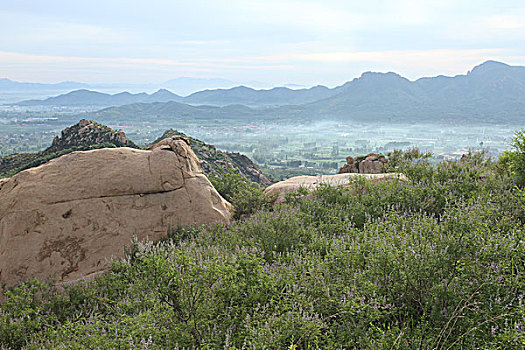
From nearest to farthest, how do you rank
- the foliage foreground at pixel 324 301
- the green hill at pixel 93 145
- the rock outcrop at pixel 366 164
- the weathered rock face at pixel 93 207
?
the foliage foreground at pixel 324 301, the weathered rock face at pixel 93 207, the rock outcrop at pixel 366 164, the green hill at pixel 93 145

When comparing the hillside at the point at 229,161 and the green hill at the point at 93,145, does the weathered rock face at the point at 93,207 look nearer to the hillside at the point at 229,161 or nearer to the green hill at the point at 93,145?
the green hill at the point at 93,145

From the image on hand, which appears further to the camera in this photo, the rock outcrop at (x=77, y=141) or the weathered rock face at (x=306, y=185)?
the rock outcrop at (x=77, y=141)

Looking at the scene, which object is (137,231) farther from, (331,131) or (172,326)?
(331,131)

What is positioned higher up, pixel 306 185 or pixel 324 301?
pixel 306 185

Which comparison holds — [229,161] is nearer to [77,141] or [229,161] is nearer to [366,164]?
[77,141]

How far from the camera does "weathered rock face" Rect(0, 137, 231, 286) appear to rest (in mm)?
6410

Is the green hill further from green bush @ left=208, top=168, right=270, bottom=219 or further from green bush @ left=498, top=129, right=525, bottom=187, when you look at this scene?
green bush @ left=498, top=129, right=525, bottom=187

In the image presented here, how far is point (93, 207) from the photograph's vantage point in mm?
7102

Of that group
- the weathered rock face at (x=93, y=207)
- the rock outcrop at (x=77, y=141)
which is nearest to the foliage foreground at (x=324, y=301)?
the weathered rock face at (x=93, y=207)

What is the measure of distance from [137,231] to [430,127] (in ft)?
581

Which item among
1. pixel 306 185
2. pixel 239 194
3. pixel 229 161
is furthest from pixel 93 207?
pixel 229 161

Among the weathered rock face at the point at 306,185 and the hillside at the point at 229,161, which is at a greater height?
the weathered rock face at the point at 306,185

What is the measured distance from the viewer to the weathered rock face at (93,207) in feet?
21.0

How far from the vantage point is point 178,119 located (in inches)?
7352
